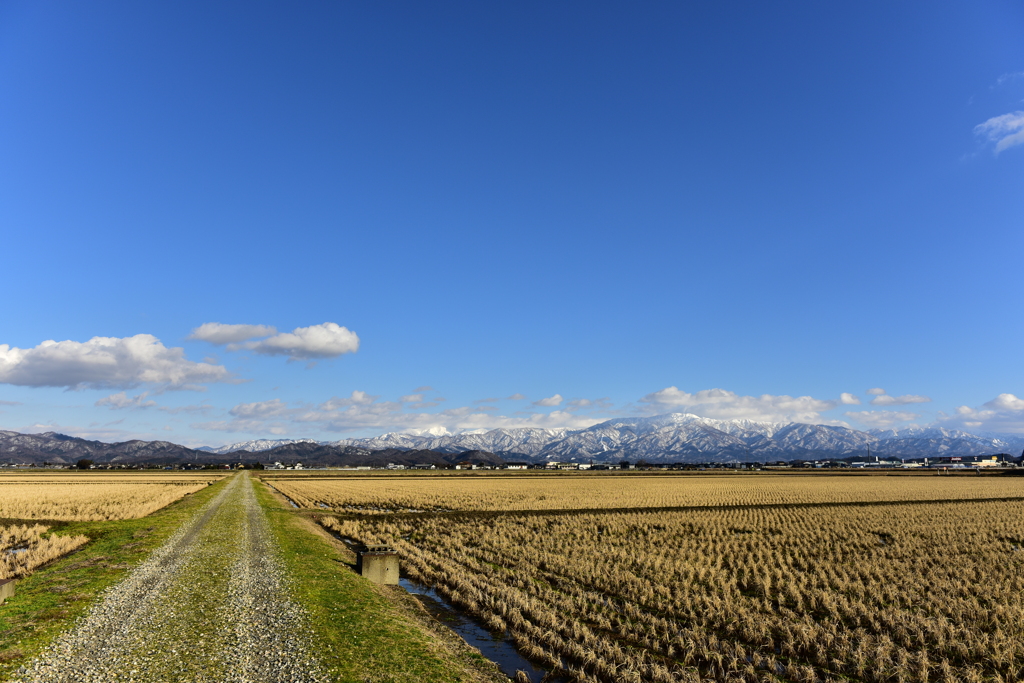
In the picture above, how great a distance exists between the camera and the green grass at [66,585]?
1270cm

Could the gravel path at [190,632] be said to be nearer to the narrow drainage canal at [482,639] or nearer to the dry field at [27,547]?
the narrow drainage canal at [482,639]

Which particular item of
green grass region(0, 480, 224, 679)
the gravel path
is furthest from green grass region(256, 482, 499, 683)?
green grass region(0, 480, 224, 679)

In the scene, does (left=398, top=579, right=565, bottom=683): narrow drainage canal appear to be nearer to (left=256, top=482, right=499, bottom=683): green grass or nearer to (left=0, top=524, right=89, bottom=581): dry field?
(left=256, top=482, right=499, bottom=683): green grass

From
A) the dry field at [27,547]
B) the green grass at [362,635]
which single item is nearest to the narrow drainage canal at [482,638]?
the green grass at [362,635]

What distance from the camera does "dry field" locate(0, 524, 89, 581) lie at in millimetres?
21469

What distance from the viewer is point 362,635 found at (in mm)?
13477

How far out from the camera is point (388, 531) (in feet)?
113

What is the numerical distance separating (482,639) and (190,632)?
7.00 metres

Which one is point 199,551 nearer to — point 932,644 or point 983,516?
point 932,644

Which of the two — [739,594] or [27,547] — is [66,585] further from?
[739,594]

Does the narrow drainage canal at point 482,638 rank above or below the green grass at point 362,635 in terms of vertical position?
below

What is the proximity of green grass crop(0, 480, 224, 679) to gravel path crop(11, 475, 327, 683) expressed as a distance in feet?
1.74

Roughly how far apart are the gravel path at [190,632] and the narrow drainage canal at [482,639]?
4045 millimetres

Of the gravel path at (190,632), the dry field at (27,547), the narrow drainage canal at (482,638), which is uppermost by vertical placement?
the gravel path at (190,632)
